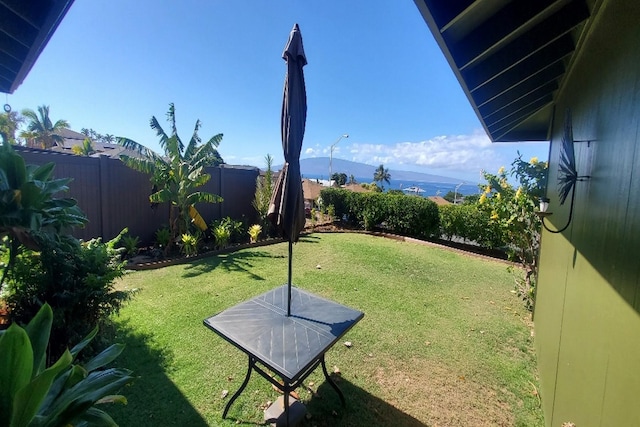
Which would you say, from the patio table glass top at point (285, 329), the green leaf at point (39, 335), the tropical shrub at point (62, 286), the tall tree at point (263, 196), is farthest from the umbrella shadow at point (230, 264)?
the green leaf at point (39, 335)

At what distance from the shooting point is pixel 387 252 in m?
8.80

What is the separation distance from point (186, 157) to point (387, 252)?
7011 mm

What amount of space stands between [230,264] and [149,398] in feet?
14.6

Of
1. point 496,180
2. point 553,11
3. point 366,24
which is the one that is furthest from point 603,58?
point 366,24

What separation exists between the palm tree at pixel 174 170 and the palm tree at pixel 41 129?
92.0 ft

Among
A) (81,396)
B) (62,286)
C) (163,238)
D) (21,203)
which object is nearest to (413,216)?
(163,238)

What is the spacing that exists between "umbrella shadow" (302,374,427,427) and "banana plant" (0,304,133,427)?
187 centimetres

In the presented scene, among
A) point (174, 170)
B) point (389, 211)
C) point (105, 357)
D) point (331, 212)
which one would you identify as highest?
point (174, 170)

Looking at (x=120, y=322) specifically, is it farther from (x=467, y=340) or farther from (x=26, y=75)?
(x=467, y=340)

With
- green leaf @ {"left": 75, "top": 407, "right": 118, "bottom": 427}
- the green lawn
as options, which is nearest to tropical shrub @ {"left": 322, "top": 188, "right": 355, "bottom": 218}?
the green lawn

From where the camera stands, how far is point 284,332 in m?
2.59

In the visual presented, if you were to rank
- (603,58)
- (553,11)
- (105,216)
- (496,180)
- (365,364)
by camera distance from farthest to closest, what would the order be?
1. (105,216)
2. (496,180)
3. (365,364)
4. (553,11)
5. (603,58)

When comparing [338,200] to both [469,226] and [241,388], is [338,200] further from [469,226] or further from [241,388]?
[241,388]

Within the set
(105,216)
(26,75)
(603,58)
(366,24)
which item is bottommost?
(105,216)
